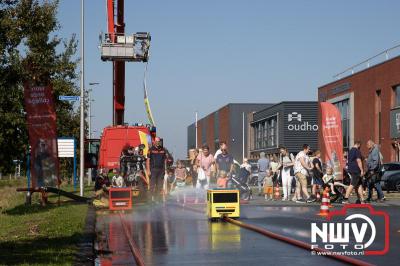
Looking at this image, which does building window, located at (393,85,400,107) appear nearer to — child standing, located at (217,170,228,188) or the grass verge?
child standing, located at (217,170,228,188)

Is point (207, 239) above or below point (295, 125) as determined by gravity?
below

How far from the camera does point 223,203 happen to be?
1502 cm

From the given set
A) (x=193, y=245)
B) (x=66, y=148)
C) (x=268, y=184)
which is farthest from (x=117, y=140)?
(x=193, y=245)

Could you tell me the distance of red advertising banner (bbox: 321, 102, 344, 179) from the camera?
27973mm

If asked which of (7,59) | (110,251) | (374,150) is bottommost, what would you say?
(110,251)

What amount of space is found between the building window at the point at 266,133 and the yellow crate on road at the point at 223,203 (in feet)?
209

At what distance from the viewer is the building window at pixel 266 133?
80.0 m

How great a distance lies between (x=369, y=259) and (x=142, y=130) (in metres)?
16.9

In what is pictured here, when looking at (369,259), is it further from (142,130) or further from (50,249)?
(142,130)

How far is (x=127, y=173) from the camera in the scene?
70.1 ft

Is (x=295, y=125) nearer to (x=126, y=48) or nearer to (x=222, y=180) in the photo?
(x=126, y=48)

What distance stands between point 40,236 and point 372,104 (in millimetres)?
40174

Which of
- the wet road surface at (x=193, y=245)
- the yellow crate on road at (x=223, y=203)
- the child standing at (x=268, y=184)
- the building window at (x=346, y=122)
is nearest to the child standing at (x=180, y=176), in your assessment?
the child standing at (x=268, y=184)

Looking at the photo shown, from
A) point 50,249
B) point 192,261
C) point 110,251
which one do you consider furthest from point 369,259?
point 50,249
